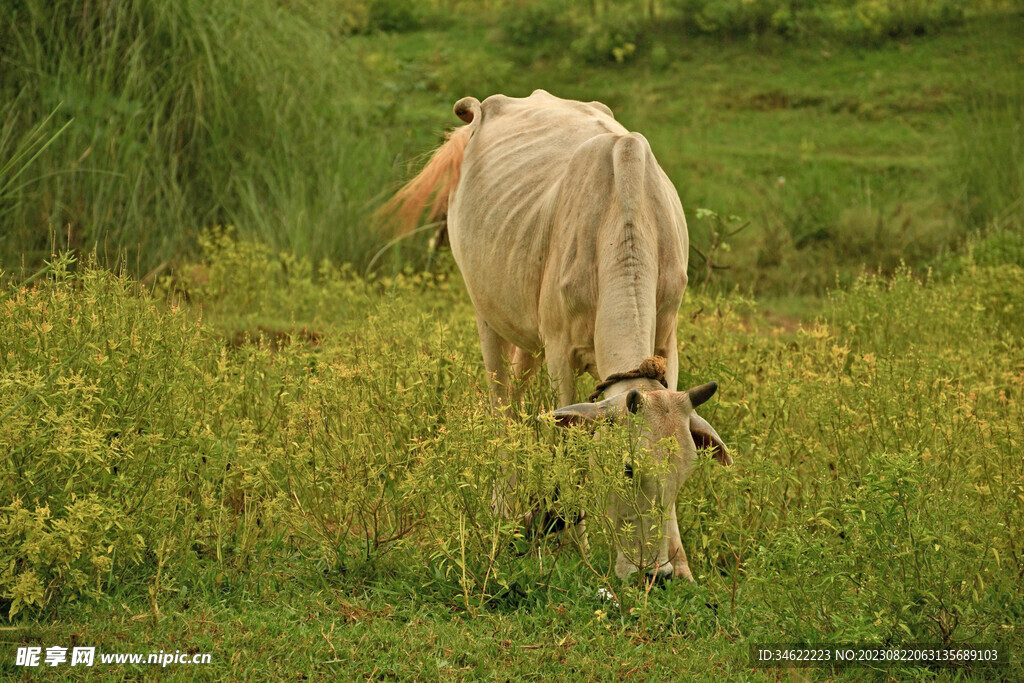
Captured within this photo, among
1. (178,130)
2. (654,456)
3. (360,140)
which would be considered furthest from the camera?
(360,140)

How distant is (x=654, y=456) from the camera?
3576 millimetres

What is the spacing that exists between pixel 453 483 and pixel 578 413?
0.51 m

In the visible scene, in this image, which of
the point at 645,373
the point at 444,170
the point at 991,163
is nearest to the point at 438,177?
the point at 444,170

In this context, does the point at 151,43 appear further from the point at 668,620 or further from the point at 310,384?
the point at 668,620

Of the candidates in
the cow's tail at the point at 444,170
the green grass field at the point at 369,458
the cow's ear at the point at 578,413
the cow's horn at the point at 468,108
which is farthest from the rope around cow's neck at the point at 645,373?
the cow's horn at the point at 468,108

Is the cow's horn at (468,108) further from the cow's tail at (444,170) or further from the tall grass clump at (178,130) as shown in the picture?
the tall grass clump at (178,130)

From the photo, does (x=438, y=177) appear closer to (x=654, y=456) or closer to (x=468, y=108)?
(x=468, y=108)

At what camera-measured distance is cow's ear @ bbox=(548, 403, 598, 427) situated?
12.2 feet

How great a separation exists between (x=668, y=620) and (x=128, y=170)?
6.38 meters

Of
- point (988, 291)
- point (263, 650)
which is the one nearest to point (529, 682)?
point (263, 650)

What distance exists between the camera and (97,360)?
157 inches

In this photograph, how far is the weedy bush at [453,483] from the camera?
3469 mm

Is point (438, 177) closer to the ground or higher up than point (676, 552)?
higher up

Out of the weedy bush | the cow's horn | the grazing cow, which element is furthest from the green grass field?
the cow's horn
